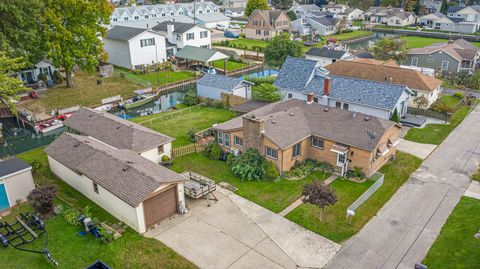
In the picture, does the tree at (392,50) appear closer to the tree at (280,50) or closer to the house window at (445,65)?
the house window at (445,65)

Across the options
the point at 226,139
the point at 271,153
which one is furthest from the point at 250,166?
the point at 226,139

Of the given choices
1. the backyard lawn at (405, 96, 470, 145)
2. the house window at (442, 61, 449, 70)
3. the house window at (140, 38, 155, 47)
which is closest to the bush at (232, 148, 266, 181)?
the backyard lawn at (405, 96, 470, 145)

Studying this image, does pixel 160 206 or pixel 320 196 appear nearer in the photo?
pixel 320 196

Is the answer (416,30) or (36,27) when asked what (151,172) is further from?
(416,30)

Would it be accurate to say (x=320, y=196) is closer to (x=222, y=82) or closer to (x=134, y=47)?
(x=222, y=82)

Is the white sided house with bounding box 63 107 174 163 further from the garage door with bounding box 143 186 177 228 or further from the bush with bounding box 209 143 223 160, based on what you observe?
the garage door with bounding box 143 186 177 228

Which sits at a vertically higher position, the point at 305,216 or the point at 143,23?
the point at 143,23

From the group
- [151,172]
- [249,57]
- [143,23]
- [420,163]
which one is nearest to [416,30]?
[249,57]
